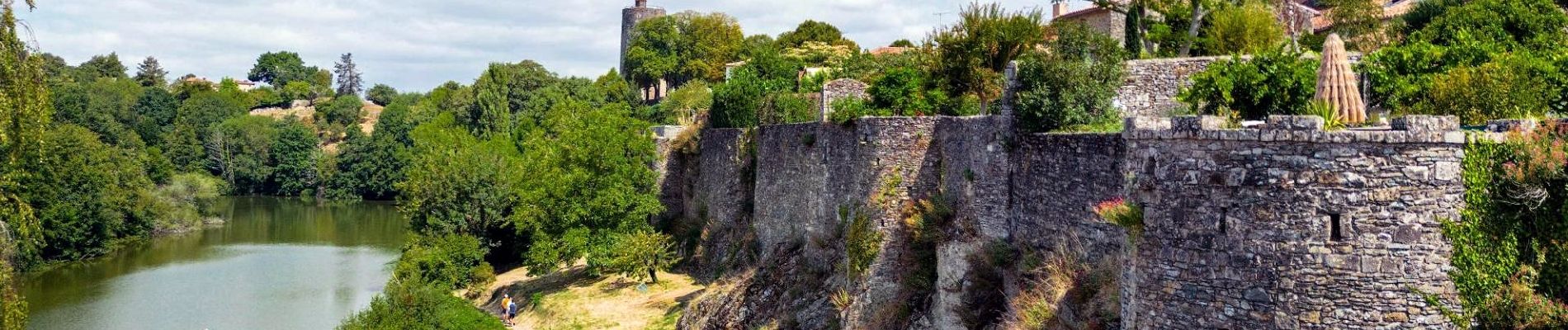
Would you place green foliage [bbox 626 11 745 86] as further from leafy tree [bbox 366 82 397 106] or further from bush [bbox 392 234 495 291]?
leafy tree [bbox 366 82 397 106]

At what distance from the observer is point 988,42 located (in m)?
21.9

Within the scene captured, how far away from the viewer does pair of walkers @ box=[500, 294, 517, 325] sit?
31.7 m

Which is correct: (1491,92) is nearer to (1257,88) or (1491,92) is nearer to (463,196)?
(1257,88)

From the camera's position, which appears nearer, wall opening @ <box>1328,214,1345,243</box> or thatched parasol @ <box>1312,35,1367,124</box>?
wall opening @ <box>1328,214,1345,243</box>

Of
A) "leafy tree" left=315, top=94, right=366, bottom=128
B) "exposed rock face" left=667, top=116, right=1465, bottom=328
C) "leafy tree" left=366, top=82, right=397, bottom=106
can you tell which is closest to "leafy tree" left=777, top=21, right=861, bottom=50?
"exposed rock face" left=667, top=116, right=1465, bottom=328

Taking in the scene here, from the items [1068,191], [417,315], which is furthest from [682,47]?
[1068,191]

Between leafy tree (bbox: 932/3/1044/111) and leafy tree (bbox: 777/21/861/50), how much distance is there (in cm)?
3875

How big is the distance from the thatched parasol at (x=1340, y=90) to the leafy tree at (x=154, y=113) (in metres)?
98.4

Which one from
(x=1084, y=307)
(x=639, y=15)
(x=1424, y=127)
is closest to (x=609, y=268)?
(x=1084, y=307)

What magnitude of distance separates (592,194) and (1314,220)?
2660 cm

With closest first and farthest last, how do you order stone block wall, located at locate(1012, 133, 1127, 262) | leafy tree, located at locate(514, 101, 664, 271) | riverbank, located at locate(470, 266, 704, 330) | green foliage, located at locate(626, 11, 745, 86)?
stone block wall, located at locate(1012, 133, 1127, 262) → riverbank, located at locate(470, 266, 704, 330) → leafy tree, located at locate(514, 101, 664, 271) → green foliage, located at locate(626, 11, 745, 86)

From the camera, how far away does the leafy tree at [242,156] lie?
9381 cm

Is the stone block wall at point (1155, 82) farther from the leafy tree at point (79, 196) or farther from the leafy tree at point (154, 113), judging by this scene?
the leafy tree at point (154, 113)

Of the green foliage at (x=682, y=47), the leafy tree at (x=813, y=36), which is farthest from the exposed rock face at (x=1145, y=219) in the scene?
the green foliage at (x=682, y=47)
